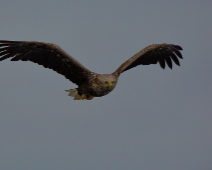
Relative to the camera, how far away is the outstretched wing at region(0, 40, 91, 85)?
2028 cm

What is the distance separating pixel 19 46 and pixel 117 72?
9.33ft

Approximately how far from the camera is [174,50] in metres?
23.4

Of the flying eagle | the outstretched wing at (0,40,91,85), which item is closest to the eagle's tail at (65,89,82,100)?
the flying eagle

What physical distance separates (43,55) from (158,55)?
14.1 feet

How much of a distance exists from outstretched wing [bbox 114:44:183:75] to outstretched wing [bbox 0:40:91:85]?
196cm

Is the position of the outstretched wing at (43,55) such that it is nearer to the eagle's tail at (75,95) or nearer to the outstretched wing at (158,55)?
the eagle's tail at (75,95)

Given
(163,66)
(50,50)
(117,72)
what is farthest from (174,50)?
(50,50)

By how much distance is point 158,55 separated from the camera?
23.3 metres

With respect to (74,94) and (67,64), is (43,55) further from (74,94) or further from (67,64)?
(74,94)

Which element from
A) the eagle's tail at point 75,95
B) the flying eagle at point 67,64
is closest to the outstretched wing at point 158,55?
the flying eagle at point 67,64

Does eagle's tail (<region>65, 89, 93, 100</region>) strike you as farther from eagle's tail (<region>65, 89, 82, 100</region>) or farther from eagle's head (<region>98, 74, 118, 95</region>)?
eagle's head (<region>98, 74, 118, 95</region>)

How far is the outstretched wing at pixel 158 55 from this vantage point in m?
22.5

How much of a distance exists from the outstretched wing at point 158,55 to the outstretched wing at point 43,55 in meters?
1.96

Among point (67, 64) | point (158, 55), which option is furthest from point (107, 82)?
point (158, 55)
